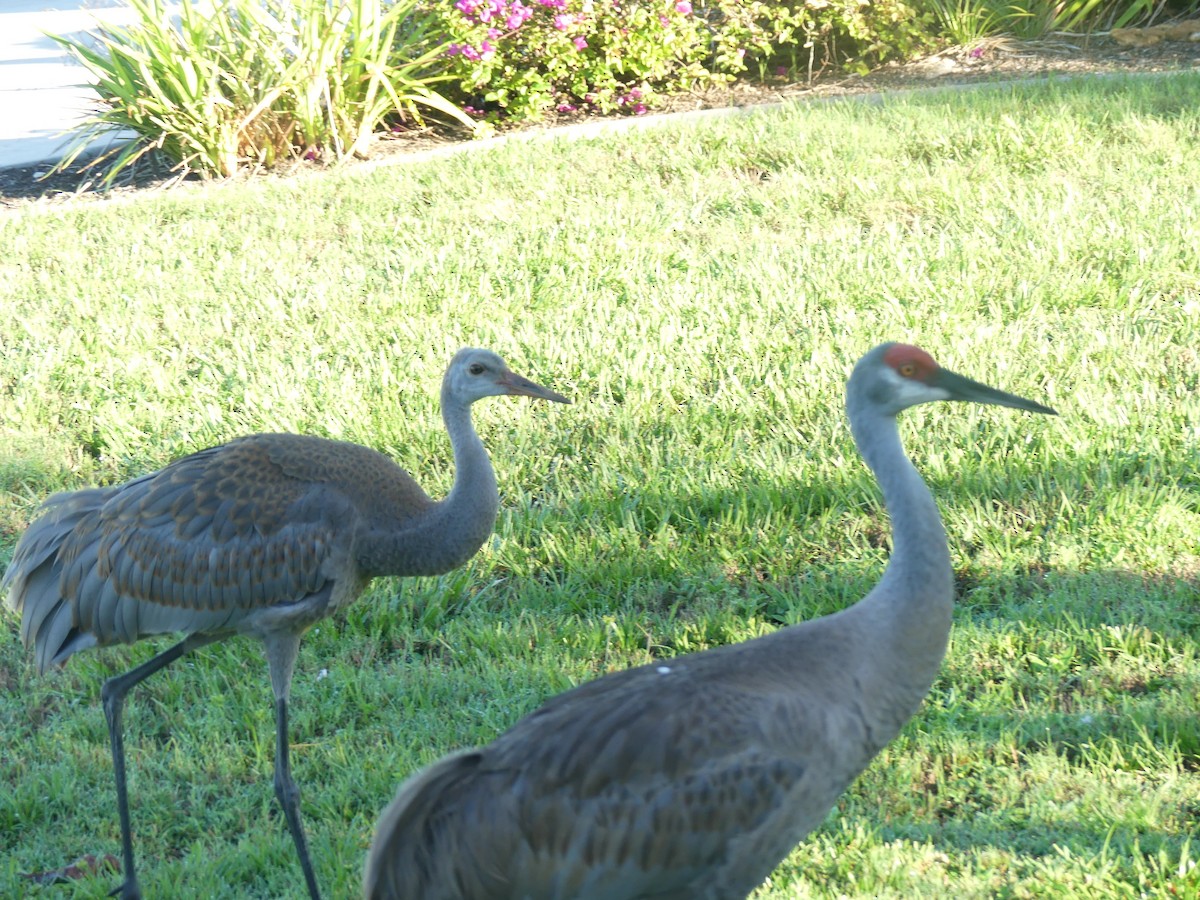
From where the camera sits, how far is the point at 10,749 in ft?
14.1

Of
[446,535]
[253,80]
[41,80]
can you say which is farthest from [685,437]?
[41,80]

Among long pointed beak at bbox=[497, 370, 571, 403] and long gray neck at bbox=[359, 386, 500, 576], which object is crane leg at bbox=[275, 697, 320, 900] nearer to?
long gray neck at bbox=[359, 386, 500, 576]

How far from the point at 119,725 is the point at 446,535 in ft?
3.59

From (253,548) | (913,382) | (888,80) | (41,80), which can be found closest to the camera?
(913,382)

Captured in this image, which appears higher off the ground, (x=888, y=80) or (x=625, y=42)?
(x=625, y=42)

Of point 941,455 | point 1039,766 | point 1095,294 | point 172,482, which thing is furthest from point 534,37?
point 1039,766

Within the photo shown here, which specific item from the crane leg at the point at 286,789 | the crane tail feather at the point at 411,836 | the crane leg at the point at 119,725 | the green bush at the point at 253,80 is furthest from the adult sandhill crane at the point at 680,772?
the green bush at the point at 253,80

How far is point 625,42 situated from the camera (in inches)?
403

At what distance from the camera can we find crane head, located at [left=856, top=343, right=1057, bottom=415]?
312 cm

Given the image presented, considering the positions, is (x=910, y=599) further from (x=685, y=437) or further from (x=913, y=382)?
(x=685, y=437)

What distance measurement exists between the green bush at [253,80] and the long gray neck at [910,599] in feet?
24.0

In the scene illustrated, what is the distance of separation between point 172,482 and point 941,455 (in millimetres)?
2715

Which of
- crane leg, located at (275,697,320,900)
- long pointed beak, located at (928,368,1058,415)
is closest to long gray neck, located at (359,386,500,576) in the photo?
crane leg, located at (275,697,320,900)

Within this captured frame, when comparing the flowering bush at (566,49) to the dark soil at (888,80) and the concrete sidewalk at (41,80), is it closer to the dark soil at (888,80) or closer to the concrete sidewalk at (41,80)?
the dark soil at (888,80)
